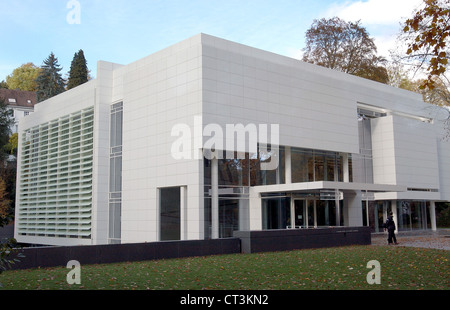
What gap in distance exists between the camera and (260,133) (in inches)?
1147

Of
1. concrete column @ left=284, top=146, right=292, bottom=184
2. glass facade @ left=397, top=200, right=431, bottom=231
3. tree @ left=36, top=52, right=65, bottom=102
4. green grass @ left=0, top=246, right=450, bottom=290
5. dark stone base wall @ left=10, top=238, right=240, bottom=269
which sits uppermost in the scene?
tree @ left=36, top=52, right=65, bottom=102

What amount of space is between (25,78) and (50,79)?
1874 cm

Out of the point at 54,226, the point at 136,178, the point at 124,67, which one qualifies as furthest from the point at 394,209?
the point at 54,226

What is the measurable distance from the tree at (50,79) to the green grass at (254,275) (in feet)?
216

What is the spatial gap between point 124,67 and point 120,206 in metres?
9.81

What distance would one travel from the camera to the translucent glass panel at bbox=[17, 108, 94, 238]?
34281 millimetres

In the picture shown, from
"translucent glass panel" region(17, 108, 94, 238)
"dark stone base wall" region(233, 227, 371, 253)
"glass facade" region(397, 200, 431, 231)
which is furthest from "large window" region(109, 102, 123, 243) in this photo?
"glass facade" region(397, 200, 431, 231)

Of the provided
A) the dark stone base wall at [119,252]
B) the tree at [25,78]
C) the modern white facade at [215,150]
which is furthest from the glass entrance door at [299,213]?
the tree at [25,78]

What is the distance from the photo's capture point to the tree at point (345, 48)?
49.7 metres

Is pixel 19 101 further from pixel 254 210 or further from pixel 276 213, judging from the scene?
pixel 276 213

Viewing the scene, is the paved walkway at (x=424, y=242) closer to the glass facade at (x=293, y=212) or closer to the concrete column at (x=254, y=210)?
the glass facade at (x=293, y=212)

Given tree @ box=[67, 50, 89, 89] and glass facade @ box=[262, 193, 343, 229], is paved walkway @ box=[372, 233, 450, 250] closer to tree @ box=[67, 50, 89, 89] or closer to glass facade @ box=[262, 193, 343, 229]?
glass facade @ box=[262, 193, 343, 229]

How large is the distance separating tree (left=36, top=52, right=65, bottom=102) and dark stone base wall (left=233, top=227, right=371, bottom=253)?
6229 centimetres
